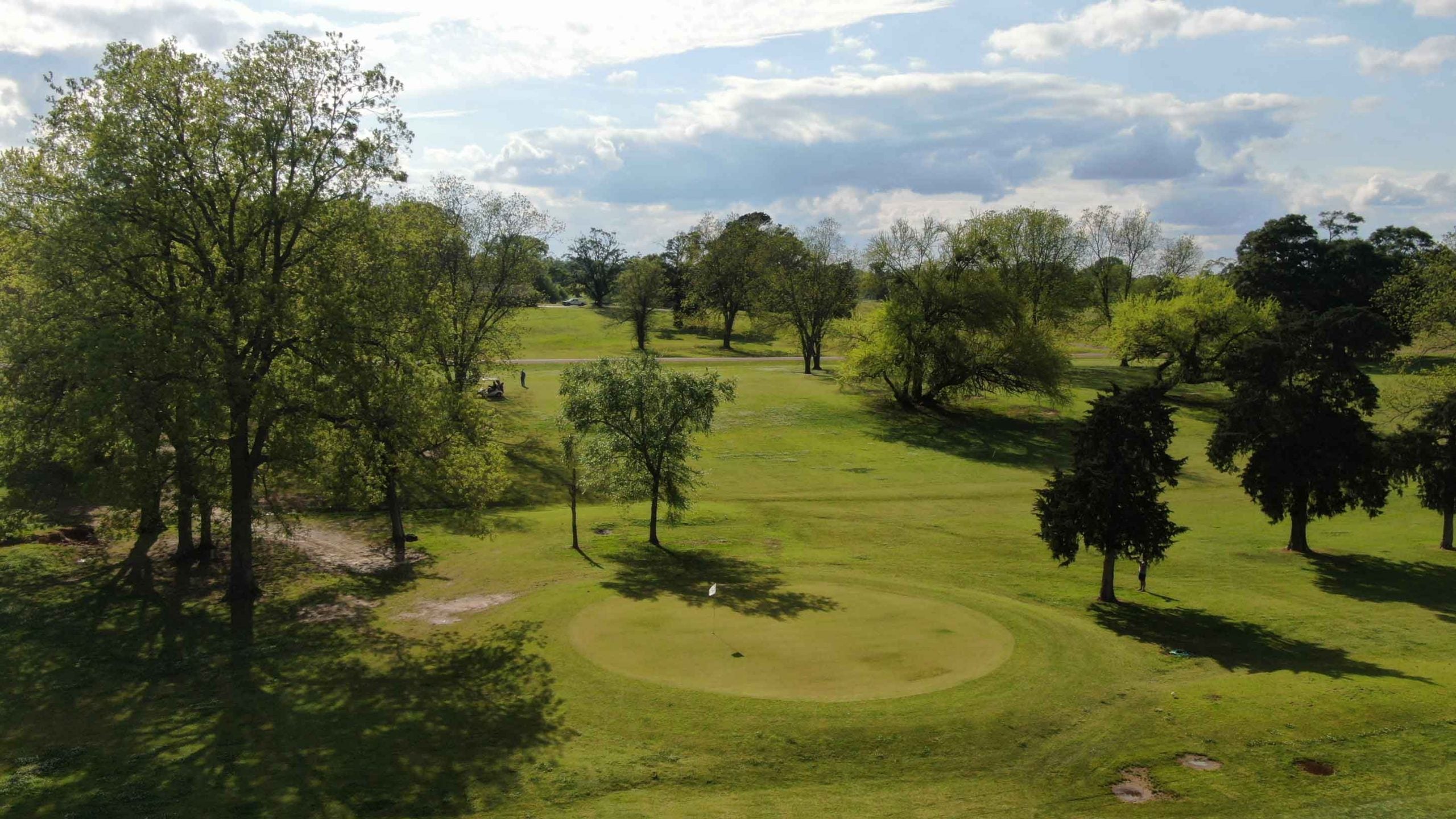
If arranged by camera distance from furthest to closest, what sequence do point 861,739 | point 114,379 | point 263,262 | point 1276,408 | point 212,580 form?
point 1276,408 < point 212,580 < point 263,262 < point 114,379 < point 861,739

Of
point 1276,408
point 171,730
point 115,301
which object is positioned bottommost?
point 171,730

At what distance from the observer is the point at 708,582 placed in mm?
29625

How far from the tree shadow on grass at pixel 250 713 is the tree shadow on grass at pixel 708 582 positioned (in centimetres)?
507

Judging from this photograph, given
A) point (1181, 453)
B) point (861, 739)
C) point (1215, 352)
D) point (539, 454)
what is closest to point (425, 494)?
point (861, 739)

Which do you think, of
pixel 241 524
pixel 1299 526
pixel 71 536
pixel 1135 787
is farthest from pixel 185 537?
pixel 1299 526

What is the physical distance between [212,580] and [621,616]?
14639mm

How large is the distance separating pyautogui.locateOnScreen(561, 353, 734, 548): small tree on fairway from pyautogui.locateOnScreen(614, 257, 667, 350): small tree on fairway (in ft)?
206

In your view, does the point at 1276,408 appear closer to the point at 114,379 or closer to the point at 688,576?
the point at 688,576

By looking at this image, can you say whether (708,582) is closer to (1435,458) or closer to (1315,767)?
(1315,767)

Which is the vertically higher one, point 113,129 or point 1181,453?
point 113,129

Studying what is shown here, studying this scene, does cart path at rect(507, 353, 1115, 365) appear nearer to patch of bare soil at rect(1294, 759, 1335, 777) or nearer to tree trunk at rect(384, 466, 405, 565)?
tree trunk at rect(384, 466, 405, 565)

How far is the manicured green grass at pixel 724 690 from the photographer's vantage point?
52.7 feet

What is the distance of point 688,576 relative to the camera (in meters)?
30.4

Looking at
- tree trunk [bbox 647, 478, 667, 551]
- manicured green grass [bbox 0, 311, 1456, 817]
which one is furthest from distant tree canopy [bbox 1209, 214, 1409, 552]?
tree trunk [bbox 647, 478, 667, 551]
